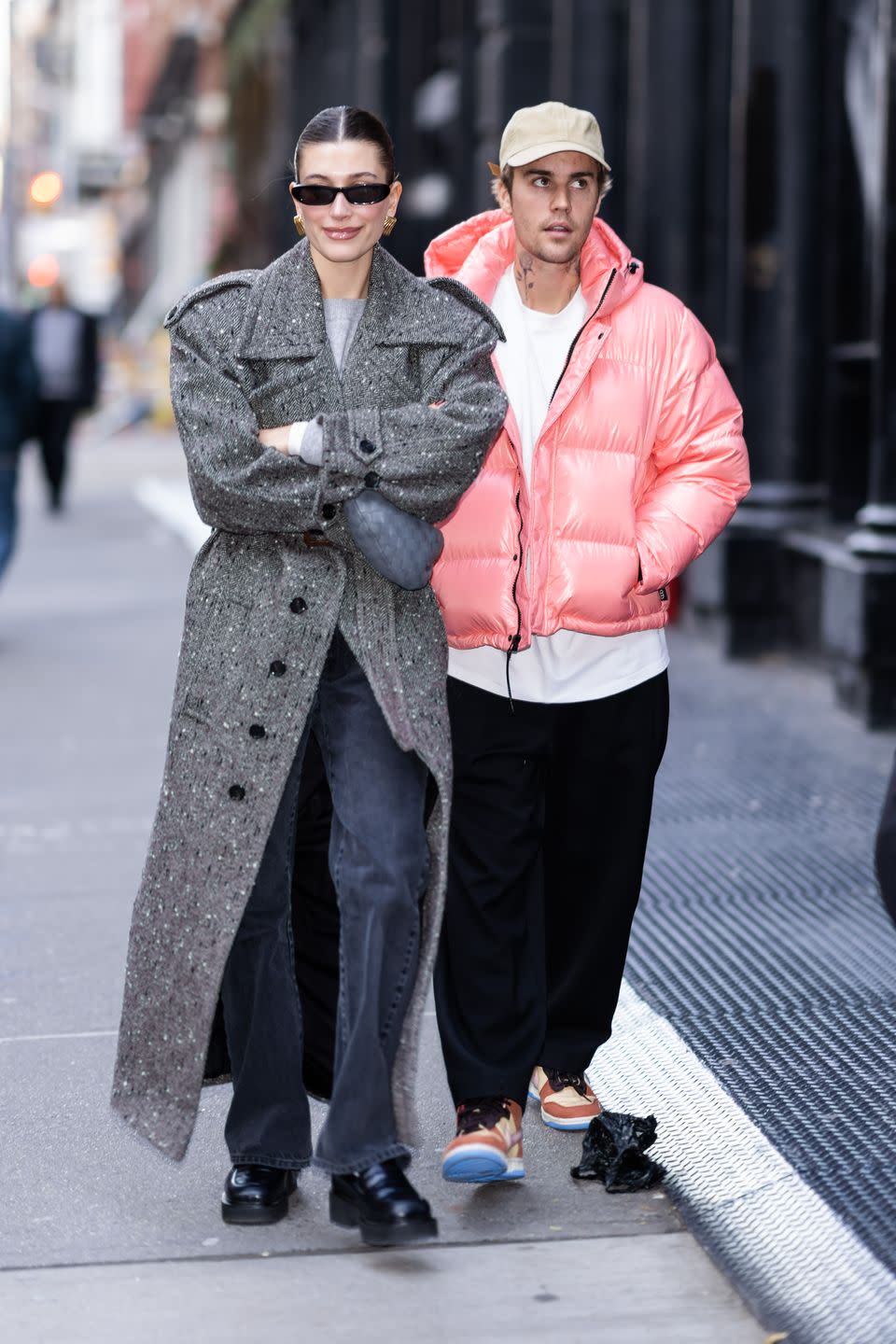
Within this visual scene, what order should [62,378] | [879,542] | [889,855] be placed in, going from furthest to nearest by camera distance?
[62,378] < [879,542] < [889,855]

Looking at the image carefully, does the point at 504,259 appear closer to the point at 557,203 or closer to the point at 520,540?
the point at 557,203

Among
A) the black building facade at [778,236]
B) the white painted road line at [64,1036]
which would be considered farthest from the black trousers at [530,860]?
the black building facade at [778,236]

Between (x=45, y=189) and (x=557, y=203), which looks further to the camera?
(x=45, y=189)

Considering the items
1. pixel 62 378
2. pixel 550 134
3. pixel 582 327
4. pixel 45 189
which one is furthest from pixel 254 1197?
pixel 45 189

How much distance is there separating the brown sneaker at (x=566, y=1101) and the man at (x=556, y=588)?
20cm

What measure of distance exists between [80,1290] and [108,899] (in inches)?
110

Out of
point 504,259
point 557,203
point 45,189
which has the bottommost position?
point 45,189

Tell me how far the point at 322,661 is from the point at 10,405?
8591 millimetres

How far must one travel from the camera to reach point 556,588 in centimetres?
393

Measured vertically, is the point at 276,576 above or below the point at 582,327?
below

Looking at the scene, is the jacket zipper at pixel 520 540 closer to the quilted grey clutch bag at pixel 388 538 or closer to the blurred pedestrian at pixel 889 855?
the quilted grey clutch bag at pixel 388 538

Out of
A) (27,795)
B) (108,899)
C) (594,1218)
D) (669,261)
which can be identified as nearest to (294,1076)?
(594,1218)

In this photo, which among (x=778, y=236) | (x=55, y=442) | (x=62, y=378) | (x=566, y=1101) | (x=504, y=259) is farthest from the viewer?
(x=62, y=378)

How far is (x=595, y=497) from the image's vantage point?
393 centimetres
